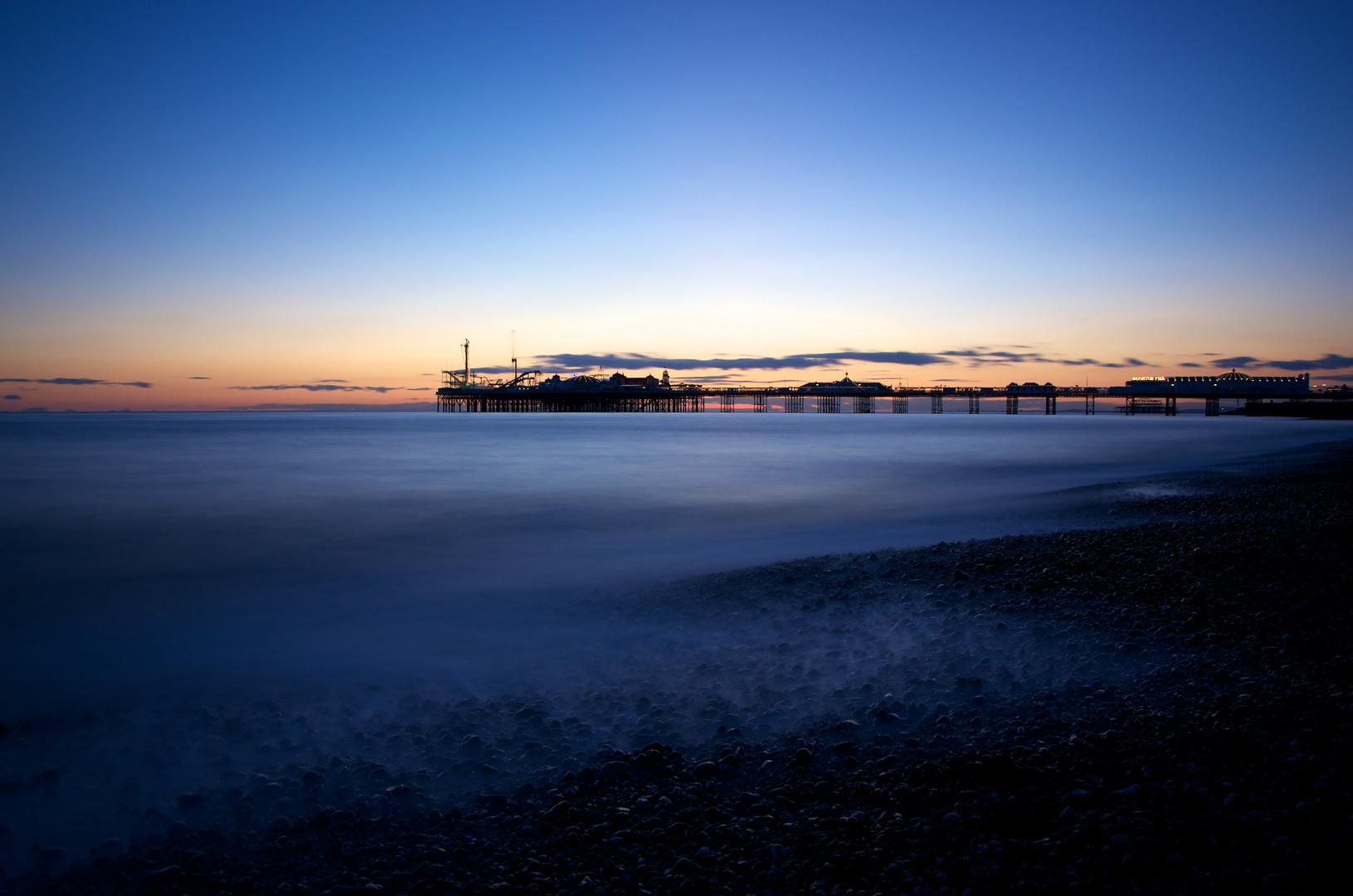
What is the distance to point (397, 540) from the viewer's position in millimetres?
9578

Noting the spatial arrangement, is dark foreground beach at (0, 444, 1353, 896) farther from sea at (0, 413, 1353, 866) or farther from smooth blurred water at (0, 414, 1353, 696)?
smooth blurred water at (0, 414, 1353, 696)

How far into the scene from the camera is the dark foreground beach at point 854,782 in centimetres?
230

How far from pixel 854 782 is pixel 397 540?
8.18m

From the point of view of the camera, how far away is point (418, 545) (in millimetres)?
9164

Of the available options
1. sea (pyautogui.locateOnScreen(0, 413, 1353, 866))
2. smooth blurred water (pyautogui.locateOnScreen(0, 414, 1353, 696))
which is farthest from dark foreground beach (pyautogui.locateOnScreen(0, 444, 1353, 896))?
smooth blurred water (pyautogui.locateOnScreen(0, 414, 1353, 696))

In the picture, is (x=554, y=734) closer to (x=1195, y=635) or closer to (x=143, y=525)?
(x=1195, y=635)

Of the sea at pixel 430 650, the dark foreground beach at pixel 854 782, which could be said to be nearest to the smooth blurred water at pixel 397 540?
the sea at pixel 430 650

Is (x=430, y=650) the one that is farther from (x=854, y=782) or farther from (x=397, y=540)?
(x=397, y=540)

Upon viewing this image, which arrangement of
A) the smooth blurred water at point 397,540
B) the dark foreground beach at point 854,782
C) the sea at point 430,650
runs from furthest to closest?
the smooth blurred water at point 397,540 → the sea at point 430,650 → the dark foreground beach at point 854,782

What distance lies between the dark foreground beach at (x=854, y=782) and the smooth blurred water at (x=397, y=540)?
4.59ft

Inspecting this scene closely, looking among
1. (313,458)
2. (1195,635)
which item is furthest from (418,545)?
(313,458)

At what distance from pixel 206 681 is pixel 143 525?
27.2 ft

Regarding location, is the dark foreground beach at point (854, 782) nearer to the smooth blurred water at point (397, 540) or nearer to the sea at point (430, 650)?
the sea at point (430, 650)

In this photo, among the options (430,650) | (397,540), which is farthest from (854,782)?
(397,540)
